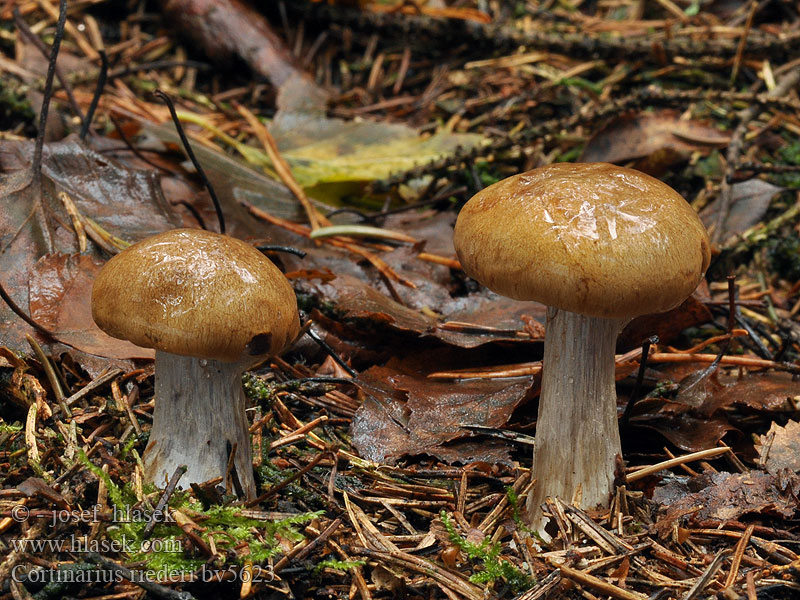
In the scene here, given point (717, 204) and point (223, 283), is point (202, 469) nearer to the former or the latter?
point (223, 283)

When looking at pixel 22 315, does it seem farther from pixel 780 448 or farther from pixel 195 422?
pixel 780 448

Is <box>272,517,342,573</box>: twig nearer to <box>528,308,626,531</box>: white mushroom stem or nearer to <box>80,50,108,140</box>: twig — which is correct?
<box>528,308,626,531</box>: white mushroom stem

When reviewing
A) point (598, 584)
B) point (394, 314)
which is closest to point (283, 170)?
point (394, 314)

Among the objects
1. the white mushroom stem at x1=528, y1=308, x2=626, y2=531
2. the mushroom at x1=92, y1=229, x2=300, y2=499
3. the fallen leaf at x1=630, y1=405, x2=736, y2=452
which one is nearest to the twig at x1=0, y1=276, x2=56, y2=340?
the mushroom at x1=92, y1=229, x2=300, y2=499

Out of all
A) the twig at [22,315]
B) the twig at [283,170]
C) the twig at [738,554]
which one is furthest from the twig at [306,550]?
the twig at [283,170]

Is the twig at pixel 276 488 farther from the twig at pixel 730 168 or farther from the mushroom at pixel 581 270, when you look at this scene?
the twig at pixel 730 168
